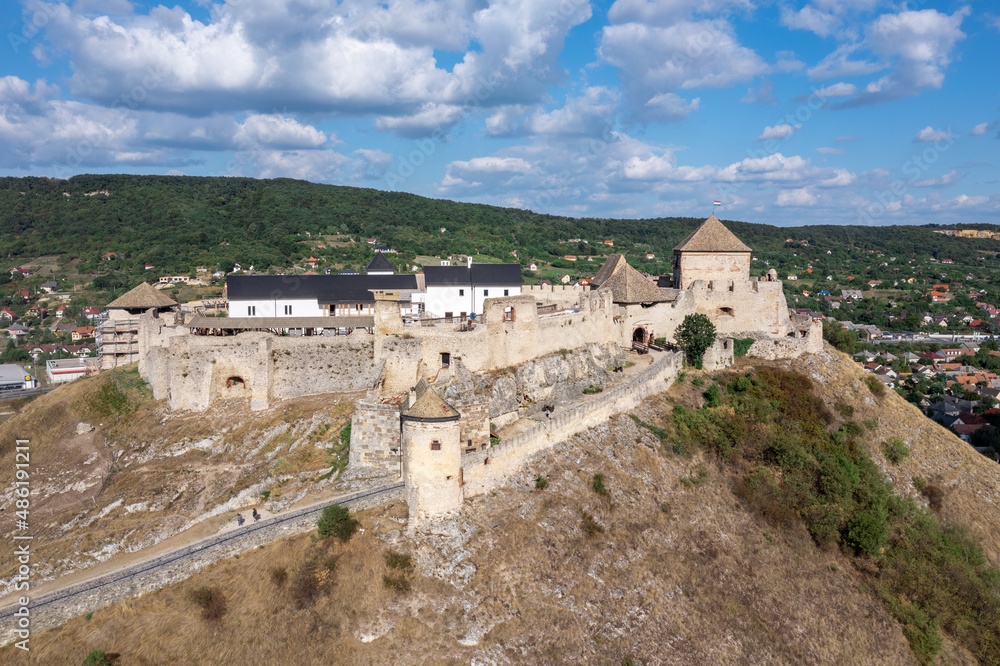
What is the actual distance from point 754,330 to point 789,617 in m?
21.5

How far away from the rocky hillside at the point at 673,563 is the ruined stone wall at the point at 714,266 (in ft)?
22.4

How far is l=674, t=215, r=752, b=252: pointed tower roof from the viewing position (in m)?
42.5

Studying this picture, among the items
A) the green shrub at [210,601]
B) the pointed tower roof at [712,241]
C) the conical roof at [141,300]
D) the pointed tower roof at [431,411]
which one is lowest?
the green shrub at [210,601]

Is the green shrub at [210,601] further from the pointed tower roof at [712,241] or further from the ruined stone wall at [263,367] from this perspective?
the pointed tower roof at [712,241]

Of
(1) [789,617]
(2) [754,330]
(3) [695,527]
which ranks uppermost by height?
(2) [754,330]

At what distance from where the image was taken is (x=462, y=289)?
1785 inches

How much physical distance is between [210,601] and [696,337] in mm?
29930

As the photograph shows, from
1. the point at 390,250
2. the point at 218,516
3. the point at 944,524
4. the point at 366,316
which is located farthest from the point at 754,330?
the point at 390,250

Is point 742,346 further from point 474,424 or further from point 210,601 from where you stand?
point 210,601

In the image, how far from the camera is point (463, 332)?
31.4 metres

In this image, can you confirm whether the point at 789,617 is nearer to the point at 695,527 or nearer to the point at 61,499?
the point at 695,527

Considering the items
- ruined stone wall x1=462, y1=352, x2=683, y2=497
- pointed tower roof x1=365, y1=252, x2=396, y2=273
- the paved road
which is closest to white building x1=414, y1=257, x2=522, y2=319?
pointed tower roof x1=365, y1=252, x2=396, y2=273

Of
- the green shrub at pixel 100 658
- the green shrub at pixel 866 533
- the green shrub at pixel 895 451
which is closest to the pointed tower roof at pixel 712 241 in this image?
the green shrub at pixel 895 451

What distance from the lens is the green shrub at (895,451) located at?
119 feet
